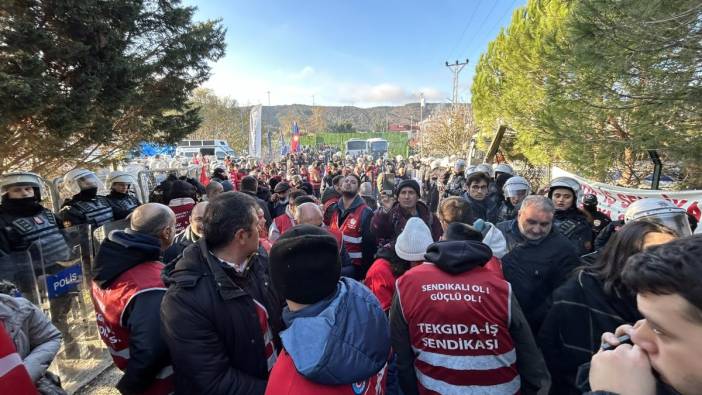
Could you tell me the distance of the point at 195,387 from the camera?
166 centimetres

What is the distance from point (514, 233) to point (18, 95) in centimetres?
566

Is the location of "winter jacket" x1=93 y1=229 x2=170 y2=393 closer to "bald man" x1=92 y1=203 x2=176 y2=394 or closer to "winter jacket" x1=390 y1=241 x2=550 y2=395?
"bald man" x1=92 y1=203 x2=176 y2=394

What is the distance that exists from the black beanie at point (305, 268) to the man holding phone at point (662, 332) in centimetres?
85

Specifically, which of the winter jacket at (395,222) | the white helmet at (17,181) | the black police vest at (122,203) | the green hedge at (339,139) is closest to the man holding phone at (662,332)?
the winter jacket at (395,222)

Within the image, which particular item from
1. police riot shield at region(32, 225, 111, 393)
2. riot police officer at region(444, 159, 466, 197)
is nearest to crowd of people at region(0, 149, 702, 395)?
police riot shield at region(32, 225, 111, 393)

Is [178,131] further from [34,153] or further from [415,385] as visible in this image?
[415,385]

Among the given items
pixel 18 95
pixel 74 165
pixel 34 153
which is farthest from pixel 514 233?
pixel 74 165

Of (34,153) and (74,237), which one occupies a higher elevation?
(34,153)

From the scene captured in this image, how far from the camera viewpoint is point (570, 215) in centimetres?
416

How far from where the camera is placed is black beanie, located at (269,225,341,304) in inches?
50.1

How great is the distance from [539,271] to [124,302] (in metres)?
2.64

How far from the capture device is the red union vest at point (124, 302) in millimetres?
1929

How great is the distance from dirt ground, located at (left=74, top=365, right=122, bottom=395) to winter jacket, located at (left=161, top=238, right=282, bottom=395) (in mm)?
2521

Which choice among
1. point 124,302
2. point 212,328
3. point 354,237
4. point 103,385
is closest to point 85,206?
point 103,385
